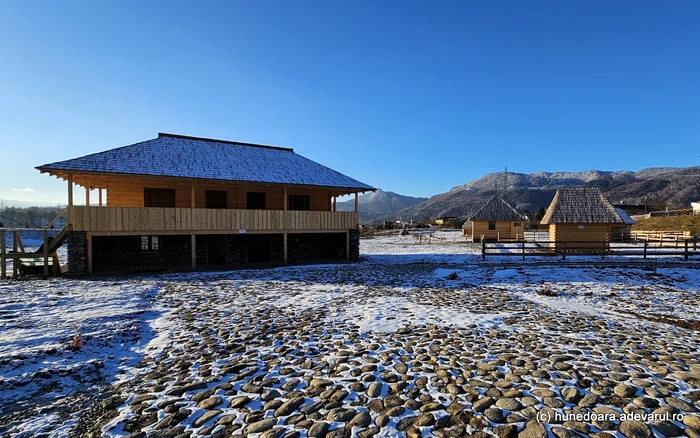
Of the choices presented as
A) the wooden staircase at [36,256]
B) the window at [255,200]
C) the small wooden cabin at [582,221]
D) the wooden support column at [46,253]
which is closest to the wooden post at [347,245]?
the window at [255,200]

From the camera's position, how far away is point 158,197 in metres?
18.7

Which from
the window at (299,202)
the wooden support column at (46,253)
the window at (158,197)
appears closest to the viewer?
the wooden support column at (46,253)

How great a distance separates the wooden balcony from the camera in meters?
15.4

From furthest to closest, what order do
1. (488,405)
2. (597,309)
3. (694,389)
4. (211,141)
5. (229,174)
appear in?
(211,141)
(229,174)
(597,309)
(694,389)
(488,405)

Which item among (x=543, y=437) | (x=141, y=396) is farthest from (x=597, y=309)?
(x=141, y=396)

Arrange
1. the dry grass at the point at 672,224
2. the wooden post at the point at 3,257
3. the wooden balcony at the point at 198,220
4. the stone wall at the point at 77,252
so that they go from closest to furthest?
the wooden post at the point at 3,257 < the stone wall at the point at 77,252 < the wooden balcony at the point at 198,220 < the dry grass at the point at 672,224

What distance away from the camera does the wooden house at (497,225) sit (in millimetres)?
35438

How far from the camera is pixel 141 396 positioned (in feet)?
15.0

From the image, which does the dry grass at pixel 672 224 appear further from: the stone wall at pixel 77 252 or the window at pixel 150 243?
the stone wall at pixel 77 252

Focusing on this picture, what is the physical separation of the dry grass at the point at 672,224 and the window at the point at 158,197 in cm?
5626

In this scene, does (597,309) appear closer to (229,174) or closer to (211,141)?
(229,174)

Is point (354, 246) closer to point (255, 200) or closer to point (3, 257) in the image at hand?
point (255, 200)

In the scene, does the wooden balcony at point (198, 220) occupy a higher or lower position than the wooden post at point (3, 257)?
higher

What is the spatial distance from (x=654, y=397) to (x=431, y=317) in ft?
14.4
